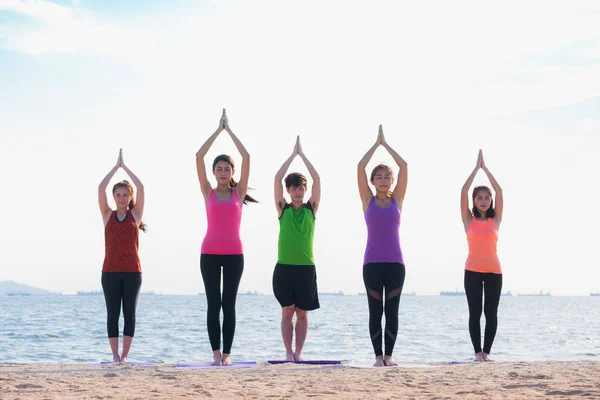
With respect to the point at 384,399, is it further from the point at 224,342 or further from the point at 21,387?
the point at 21,387

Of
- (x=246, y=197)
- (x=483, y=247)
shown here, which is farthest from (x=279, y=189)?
(x=483, y=247)

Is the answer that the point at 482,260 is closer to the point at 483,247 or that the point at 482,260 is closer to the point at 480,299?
the point at 483,247

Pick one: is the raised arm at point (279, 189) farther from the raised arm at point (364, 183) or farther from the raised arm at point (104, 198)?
the raised arm at point (104, 198)

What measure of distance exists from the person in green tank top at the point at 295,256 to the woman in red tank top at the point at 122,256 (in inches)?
64.2

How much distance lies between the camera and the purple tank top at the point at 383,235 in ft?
26.8

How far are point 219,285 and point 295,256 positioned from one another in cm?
88

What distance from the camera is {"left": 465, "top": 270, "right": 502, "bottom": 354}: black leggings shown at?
8.78m

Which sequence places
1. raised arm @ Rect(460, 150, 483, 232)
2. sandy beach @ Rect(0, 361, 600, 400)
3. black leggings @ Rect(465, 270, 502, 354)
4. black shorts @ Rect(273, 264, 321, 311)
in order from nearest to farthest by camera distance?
sandy beach @ Rect(0, 361, 600, 400)
black shorts @ Rect(273, 264, 321, 311)
black leggings @ Rect(465, 270, 502, 354)
raised arm @ Rect(460, 150, 483, 232)

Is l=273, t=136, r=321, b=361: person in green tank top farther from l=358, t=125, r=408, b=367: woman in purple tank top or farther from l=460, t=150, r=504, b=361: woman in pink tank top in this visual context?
l=460, t=150, r=504, b=361: woman in pink tank top

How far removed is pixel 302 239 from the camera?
818cm

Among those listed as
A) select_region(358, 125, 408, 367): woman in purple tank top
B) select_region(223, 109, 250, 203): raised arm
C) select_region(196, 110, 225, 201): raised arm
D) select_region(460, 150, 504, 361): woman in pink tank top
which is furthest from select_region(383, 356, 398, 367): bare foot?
select_region(196, 110, 225, 201): raised arm

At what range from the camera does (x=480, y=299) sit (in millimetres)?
8852

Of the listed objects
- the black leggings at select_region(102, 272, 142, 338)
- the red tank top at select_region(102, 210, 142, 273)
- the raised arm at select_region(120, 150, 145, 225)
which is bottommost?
the black leggings at select_region(102, 272, 142, 338)

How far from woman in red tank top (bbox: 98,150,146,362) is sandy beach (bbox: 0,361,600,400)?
1.68 ft
